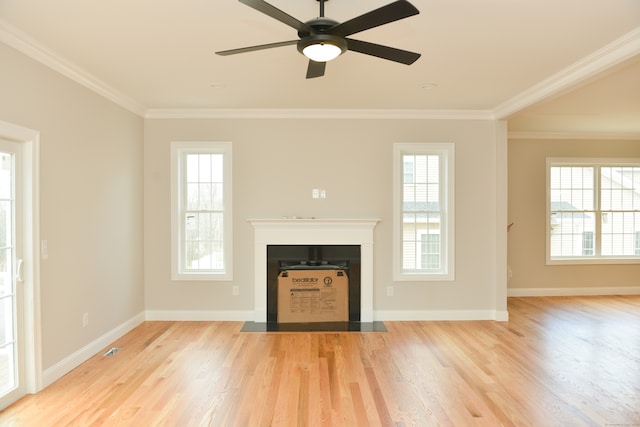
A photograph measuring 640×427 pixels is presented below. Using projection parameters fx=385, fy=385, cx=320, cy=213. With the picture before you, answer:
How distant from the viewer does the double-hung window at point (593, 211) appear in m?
6.48

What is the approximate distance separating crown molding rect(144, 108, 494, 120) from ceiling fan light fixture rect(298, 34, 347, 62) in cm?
260

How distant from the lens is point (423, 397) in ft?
9.63

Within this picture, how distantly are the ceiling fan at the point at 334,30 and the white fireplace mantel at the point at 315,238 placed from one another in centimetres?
262

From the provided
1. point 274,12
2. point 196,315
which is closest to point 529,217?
point 196,315

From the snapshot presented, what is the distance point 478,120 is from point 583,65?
5.67ft

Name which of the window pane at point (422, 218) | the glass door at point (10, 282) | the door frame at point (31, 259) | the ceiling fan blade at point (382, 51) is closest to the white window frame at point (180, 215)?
the door frame at point (31, 259)

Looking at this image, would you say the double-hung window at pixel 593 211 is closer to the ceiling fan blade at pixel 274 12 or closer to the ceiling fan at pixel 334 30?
the ceiling fan at pixel 334 30

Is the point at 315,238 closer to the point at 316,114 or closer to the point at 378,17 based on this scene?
the point at 316,114

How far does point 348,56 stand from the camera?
3146 mm

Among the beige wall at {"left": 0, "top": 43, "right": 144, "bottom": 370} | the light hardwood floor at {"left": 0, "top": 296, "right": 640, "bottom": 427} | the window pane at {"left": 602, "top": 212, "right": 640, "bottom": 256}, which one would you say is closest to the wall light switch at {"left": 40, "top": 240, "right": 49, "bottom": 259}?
the beige wall at {"left": 0, "top": 43, "right": 144, "bottom": 370}

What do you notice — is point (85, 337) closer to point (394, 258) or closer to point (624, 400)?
point (394, 258)

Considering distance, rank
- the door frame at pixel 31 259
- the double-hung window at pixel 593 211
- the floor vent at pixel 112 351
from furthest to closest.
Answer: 1. the double-hung window at pixel 593 211
2. the floor vent at pixel 112 351
3. the door frame at pixel 31 259

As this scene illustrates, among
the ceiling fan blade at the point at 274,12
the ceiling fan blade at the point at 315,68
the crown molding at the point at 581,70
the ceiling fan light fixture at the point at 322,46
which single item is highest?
the crown molding at the point at 581,70

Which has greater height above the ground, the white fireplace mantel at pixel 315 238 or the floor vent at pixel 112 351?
the white fireplace mantel at pixel 315 238
